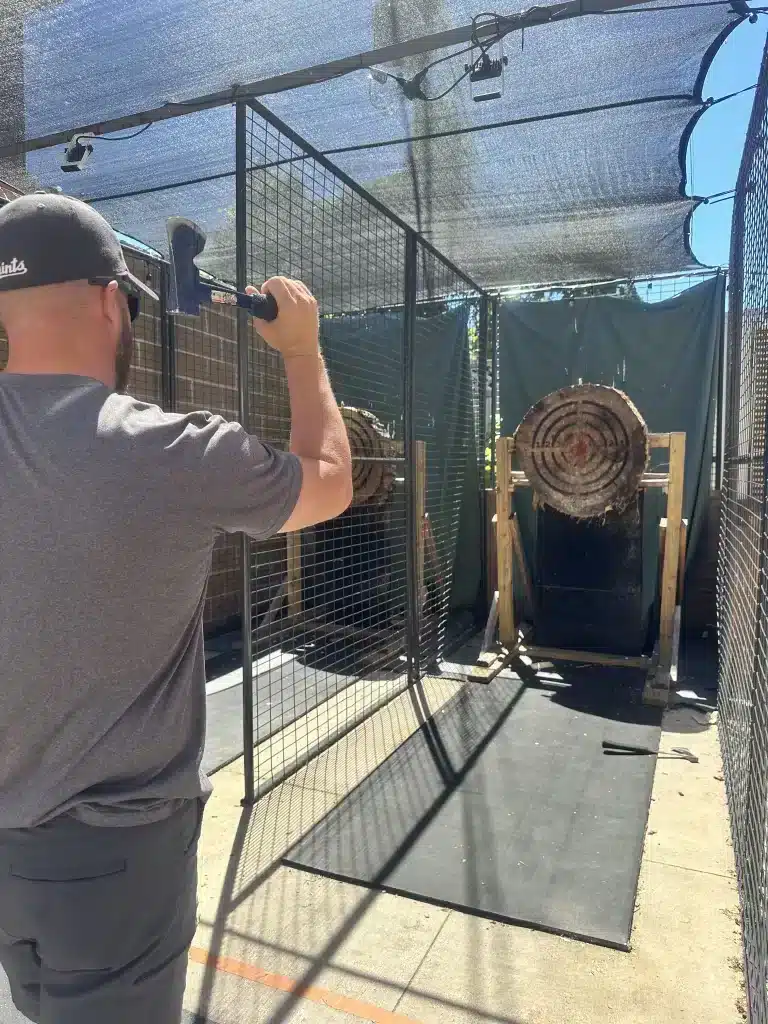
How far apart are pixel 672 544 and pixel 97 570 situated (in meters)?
3.87

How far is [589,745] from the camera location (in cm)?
315

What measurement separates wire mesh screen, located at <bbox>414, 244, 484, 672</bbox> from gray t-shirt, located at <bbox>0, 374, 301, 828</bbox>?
14.4 ft

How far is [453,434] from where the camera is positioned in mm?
5516

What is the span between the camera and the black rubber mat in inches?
81.7

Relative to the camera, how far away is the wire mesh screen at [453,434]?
5.40m

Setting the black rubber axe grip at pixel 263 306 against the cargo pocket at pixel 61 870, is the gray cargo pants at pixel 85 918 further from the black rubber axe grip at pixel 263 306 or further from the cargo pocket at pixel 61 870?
the black rubber axe grip at pixel 263 306

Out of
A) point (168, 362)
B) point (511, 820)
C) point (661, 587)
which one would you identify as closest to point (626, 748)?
point (511, 820)

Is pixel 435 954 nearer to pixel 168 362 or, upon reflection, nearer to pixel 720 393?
pixel 168 362

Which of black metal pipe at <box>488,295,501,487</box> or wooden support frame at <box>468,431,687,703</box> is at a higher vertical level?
black metal pipe at <box>488,295,501,487</box>

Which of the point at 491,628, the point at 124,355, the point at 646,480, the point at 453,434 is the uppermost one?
the point at 453,434

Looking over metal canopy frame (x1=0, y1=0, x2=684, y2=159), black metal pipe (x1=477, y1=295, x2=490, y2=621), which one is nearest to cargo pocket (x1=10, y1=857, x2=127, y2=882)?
metal canopy frame (x1=0, y1=0, x2=684, y2=159)

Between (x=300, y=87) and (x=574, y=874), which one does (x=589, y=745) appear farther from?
(x=300, y=87)

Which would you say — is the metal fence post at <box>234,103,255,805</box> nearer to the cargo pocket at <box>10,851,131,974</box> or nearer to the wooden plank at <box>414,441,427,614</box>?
the cargo pocket at <box>10,851,131,974</box>

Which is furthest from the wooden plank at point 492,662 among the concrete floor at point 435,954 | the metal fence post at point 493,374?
the concrete floor at point 435,954
